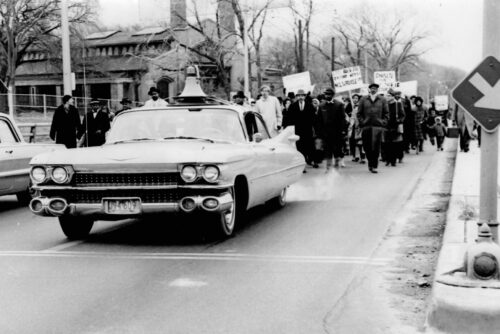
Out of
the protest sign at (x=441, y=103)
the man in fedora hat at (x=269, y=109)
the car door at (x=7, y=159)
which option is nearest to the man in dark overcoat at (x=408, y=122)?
the man in fedora hat at (x=269, y=109)

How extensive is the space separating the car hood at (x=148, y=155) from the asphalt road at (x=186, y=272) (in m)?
0.90

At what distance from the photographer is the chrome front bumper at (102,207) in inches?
315

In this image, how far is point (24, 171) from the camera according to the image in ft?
40.0

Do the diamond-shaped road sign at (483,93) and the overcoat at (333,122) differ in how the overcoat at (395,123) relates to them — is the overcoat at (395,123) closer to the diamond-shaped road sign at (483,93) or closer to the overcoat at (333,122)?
the overcoat at (333,122)

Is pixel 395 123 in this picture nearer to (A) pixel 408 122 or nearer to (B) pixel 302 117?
(B) pixel 302 117

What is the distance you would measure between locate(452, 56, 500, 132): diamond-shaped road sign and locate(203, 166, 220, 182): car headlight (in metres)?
2.71

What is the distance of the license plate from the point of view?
8094mm

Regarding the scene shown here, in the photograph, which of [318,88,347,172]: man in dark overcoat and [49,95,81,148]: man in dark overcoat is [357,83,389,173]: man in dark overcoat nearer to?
[318,88,347,172]: man in dark overcoat

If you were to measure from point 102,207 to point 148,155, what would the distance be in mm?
711

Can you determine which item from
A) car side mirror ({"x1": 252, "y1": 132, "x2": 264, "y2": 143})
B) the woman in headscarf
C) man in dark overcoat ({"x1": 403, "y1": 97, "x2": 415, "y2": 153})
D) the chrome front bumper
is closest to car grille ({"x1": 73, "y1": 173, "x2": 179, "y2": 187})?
the chrome front bumper

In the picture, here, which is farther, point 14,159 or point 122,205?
point 14,159

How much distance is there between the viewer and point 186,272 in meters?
6.96

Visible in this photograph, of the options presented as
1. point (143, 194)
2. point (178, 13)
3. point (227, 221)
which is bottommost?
point (227, 221)

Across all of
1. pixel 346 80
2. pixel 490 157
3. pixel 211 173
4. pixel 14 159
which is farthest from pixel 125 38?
pixel 490 157
